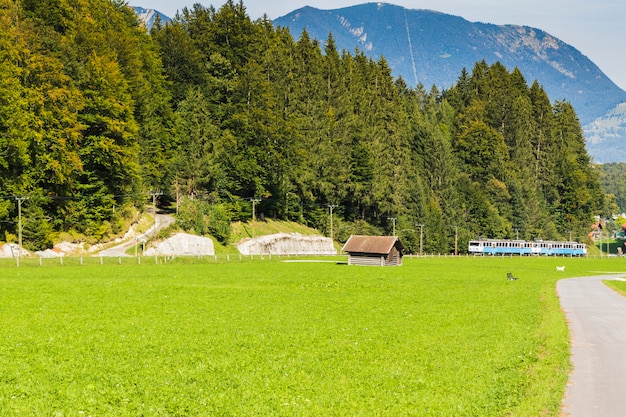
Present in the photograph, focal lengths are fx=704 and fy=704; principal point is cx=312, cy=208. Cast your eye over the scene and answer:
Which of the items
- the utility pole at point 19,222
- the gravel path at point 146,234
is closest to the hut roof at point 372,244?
the gravel path at point 146,234

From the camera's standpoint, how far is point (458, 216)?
14450cm

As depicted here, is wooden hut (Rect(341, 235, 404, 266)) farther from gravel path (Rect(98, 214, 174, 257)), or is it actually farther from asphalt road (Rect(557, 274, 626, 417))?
asphalt road (Rect(557, 274, 626, 417))

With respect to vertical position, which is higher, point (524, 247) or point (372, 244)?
point (372, 244)

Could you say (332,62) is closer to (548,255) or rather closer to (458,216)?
(458,216)

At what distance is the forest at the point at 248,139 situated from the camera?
225 feet

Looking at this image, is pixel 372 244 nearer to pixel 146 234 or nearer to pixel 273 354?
pixel 146 234

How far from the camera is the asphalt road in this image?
15.7m

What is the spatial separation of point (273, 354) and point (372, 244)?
6422 cm

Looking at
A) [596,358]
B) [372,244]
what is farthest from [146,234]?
[596,358]

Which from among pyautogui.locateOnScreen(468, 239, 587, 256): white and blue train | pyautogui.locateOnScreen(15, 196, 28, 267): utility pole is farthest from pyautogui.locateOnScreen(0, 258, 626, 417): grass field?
pyautogui.locateOnScreen(468, 239, 587, 256): white and blue train

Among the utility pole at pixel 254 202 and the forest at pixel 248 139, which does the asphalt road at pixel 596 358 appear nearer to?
the forest at pixel 248 139

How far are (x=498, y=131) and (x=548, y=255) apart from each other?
37.4m

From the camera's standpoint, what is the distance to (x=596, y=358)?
21.5 m

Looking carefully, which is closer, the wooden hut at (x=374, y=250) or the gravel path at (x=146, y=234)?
the gravel path at (x=146, y=234)
